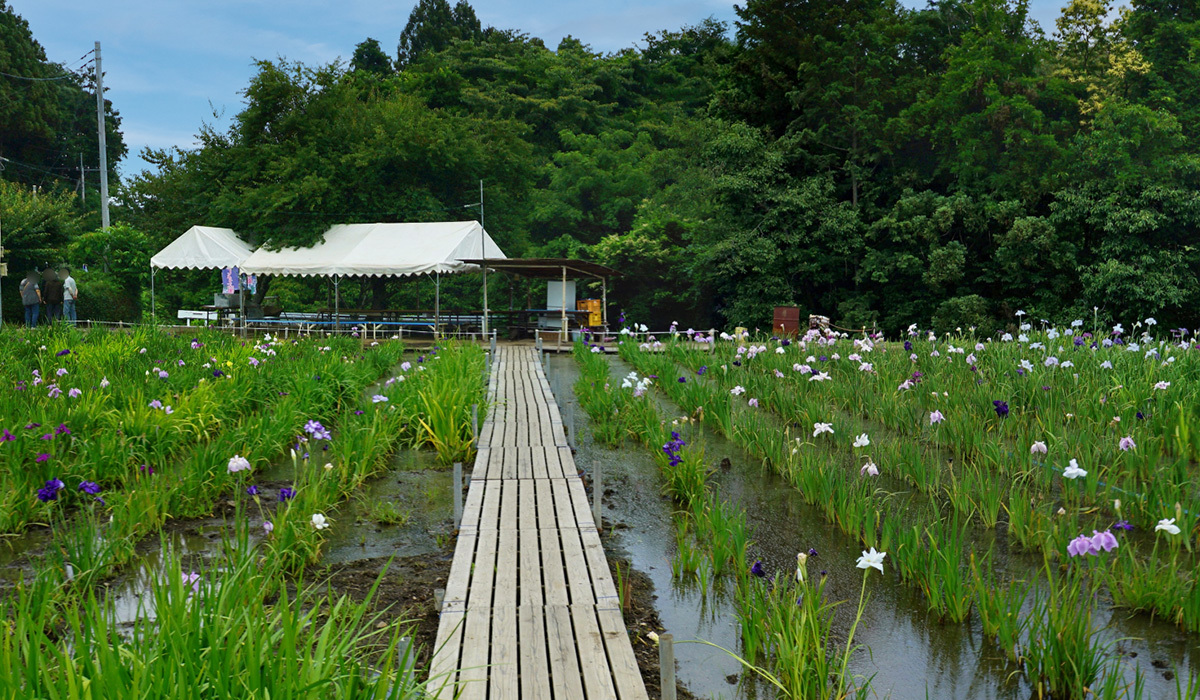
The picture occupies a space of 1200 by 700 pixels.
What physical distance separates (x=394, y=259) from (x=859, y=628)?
18.1 m

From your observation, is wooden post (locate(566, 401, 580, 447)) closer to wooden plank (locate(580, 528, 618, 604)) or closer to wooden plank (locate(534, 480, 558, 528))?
wooden plank (locate(534, 480, 558, 528))

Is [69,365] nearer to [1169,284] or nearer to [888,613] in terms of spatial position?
[888,613]

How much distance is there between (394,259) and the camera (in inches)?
806

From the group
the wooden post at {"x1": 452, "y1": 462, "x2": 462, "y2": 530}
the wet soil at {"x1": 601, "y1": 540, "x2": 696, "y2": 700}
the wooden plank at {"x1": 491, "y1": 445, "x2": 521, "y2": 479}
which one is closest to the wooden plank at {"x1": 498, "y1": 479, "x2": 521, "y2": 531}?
the wooden plank at {"x1": 491, "y1": 445, "x2": 521, "y2": 479}

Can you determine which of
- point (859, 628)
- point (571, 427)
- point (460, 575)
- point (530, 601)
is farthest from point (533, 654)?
point (571, 427)

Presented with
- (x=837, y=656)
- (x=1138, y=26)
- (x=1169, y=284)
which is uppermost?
(x=1138, y=26)

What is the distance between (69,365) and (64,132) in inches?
1857

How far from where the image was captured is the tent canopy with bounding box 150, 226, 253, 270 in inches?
878

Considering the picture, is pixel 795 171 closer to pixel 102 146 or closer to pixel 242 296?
pixel 242 296

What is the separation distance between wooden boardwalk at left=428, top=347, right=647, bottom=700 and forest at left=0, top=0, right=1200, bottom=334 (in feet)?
61.9

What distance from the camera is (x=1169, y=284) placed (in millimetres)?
19359

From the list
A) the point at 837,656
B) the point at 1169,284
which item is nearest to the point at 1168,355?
the point at 837,656

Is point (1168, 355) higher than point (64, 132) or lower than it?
lower

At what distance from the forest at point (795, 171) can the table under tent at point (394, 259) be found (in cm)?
225
